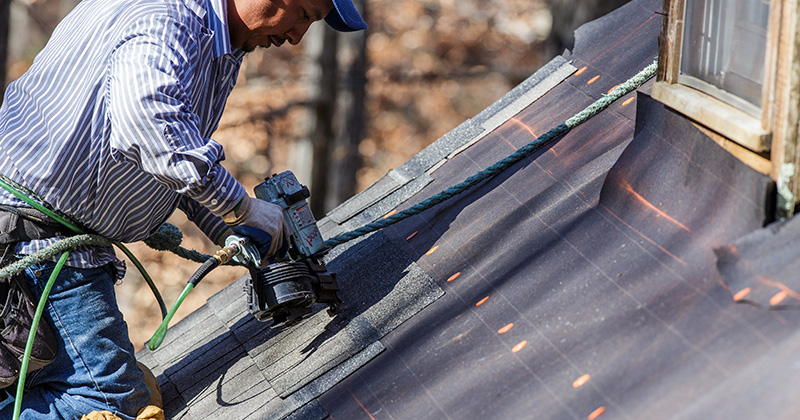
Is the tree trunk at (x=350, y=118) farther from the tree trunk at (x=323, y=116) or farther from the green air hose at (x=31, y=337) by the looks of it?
the green air hose at (x=31, y=337)

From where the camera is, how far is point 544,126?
3441 millimetres

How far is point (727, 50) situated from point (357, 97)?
26.9 feet

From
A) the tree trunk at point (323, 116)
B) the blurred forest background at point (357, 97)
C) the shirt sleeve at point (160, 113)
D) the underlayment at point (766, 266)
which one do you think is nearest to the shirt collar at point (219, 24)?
the shirt sleeve at point (160, 113)

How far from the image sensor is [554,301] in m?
2.24

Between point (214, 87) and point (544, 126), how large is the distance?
1.54 m

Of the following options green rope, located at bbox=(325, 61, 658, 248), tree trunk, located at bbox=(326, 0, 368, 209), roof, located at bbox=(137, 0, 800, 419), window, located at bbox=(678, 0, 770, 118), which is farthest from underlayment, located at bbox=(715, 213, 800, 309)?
tree trunk, located at bbox=(326, 0, 368, 209)

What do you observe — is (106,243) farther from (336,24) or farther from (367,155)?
(367,155)

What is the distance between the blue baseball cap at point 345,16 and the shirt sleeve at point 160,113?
25.3 inches

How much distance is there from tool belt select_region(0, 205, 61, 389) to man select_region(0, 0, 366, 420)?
13mm

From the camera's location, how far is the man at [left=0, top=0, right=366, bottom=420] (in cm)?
233

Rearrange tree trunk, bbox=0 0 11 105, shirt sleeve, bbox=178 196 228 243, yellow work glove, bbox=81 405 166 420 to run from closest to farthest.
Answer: yellow work glove, bbox=81 405 166 420
shirt sleeve, bbox=178 196 228 243
tree trunk, bbox=0 0 11 105

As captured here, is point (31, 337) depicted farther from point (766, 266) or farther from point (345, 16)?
point (766, 266)

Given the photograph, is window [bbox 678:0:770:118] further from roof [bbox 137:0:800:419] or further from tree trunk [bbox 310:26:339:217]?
tree trunk [bbox 310:26:339:217]

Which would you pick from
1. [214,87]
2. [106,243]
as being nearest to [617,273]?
[214,87]
